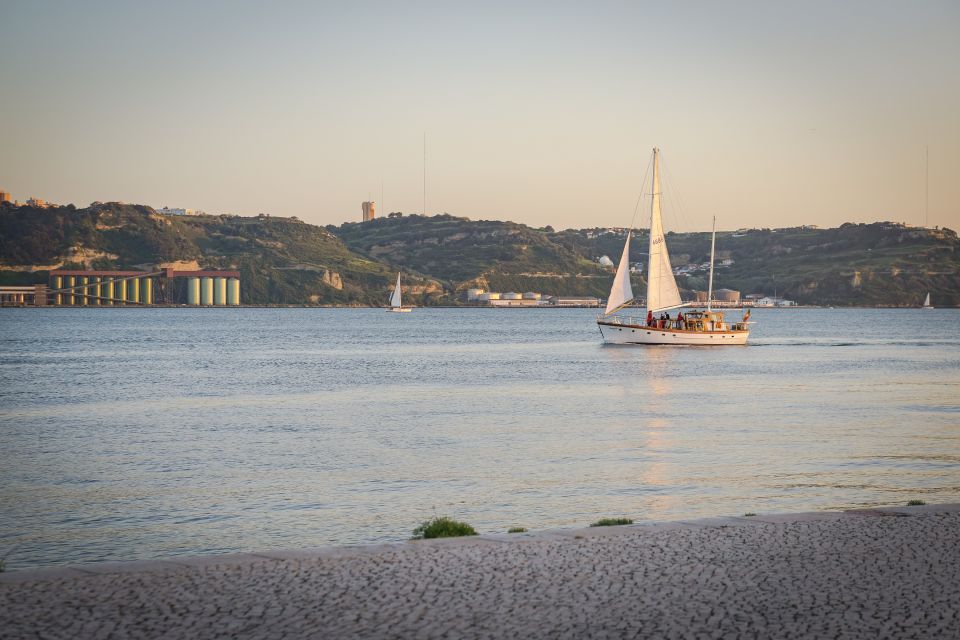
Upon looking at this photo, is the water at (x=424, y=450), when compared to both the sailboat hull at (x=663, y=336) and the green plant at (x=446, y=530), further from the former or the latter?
the sailboat hull at (x=663, y=336)

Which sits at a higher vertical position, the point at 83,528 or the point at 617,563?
the point at 617,563

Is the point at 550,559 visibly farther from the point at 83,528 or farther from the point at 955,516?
the point at 83,528

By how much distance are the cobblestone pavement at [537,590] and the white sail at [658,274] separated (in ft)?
228

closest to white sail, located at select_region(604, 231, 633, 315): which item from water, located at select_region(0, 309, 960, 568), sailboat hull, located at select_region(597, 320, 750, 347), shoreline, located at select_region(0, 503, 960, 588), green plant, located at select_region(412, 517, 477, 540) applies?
sailboat hull, located at select_region(597, 320, 750, 347)

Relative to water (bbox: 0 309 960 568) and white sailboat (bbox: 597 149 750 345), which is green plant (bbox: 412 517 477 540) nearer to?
water (bbox: 0 309 960 568)

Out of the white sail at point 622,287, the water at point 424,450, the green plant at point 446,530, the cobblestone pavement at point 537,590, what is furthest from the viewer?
the white sail at point 622,287

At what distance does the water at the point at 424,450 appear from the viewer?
56.2 ft

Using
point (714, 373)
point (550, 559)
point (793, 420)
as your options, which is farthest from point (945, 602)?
point (714, 373)

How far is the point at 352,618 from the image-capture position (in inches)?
340

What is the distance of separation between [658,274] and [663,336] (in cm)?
494

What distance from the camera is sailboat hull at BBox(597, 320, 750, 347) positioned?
8188cm

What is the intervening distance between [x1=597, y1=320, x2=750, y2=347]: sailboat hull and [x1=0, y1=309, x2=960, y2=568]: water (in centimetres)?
2199

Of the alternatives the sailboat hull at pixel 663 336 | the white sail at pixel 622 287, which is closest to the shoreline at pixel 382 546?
the sailboat hull at pixel 663 336

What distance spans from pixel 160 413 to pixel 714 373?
33.7 meters
